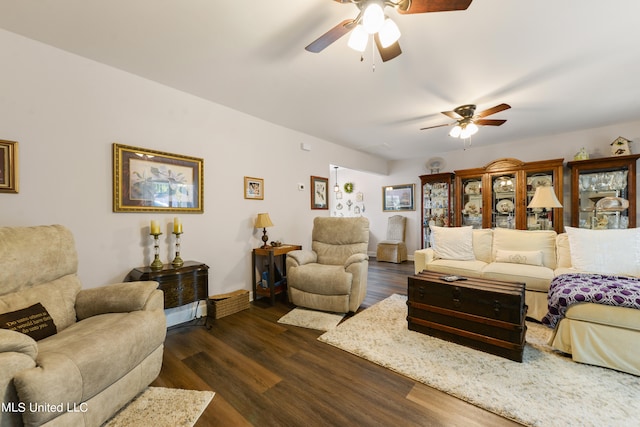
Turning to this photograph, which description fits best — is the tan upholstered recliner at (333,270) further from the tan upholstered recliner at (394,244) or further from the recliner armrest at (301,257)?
the tan upholstered recliner at (394,244)

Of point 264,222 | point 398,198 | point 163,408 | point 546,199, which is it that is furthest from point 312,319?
point 398,198

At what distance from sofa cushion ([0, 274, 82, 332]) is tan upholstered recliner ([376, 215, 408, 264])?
5362 millimetres

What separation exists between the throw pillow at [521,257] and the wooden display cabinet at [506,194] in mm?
1872

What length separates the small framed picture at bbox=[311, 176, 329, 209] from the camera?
14.7ft

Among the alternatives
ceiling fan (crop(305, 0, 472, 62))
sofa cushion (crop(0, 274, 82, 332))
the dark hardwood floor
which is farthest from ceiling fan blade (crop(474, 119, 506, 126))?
sofa cushion (crop(0, 274, 82, 332))

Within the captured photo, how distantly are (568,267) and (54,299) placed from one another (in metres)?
4.78

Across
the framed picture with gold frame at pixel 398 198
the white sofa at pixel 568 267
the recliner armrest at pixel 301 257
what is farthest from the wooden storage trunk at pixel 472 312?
the framed picture with gold frame at pixel 398 198

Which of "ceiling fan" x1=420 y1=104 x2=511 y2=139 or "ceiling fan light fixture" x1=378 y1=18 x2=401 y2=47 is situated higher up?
"ceiling fan" x1=420 y1=104 x2=511 y2=139

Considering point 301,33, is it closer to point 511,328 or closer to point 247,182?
point 247,182

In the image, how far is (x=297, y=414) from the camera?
1.51m

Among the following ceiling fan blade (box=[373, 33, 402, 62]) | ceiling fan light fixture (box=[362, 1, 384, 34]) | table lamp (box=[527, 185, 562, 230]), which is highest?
ceiling fan blade (box=[373, 33, 402, 62])

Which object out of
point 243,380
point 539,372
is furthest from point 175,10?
point 539,372

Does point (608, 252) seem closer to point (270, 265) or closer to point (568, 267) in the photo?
point (568, 267)

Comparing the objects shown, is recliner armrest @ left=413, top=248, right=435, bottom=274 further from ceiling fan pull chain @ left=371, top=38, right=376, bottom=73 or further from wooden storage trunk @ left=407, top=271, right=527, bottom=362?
ceiling fan pull chain @ left=371, top=38, right=376, bottom=73
